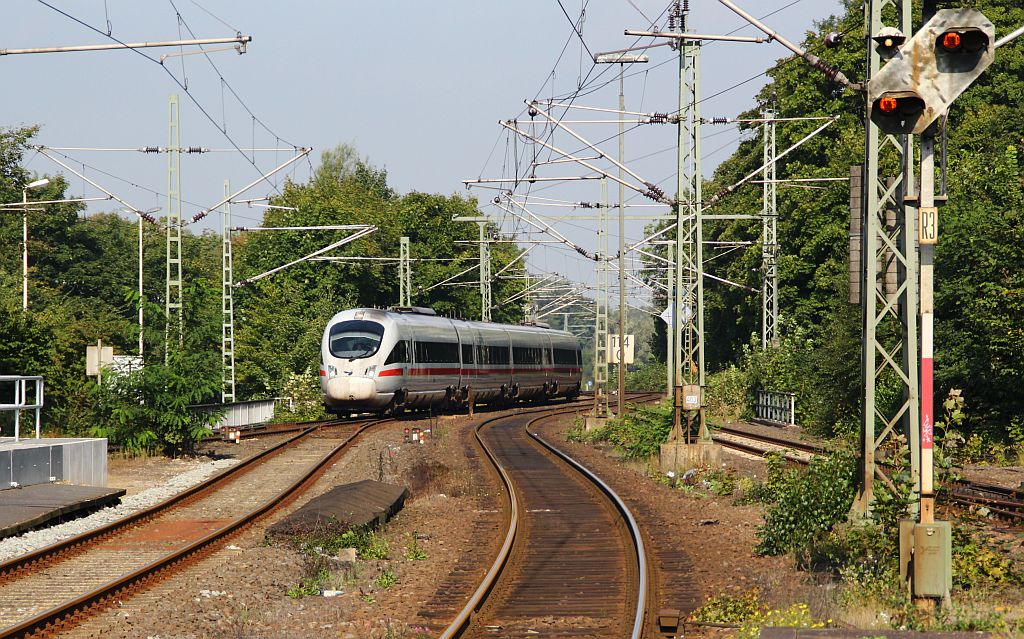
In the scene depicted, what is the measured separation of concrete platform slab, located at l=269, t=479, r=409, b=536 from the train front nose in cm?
1815

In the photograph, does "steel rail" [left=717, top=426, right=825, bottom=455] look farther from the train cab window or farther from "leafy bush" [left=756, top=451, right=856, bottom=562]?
"leafy bush" [left=756, top=451, right=856, bottom=562]

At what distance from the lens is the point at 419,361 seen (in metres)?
39.2

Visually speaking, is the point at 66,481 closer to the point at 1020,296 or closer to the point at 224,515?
the point at 224,515

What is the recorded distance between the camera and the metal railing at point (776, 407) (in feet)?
123

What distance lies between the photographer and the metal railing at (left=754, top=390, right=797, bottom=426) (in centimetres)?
3747

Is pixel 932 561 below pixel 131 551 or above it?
above

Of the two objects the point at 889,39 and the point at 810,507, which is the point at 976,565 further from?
the point at 889,39

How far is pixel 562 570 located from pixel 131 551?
5.11 m

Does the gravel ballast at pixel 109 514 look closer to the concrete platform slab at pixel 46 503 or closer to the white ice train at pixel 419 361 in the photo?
the concrete platform slab at pixel 46 503

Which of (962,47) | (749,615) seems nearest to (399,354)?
(749,615)

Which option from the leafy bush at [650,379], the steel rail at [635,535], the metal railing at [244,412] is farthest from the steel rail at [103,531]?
the leafy bush at [650,379]

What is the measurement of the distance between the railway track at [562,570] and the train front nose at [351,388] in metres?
Answer: 14.6

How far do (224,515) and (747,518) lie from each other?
7.59 metres

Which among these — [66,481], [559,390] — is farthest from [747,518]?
[559,390]
